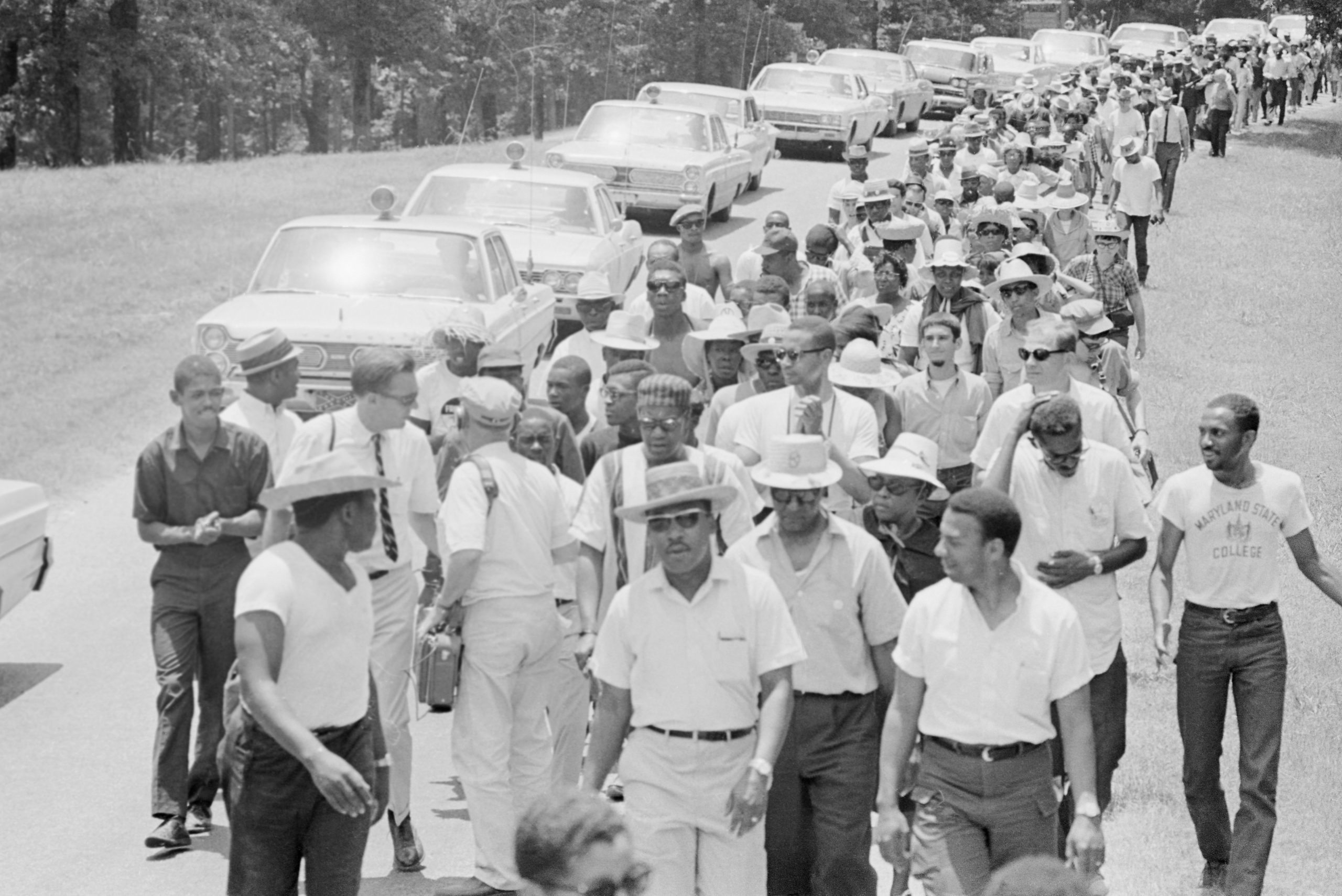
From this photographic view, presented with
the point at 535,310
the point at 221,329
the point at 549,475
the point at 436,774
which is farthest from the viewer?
the point at 535,310

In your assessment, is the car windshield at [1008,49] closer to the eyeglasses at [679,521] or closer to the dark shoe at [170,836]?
the dark shoe at [170,836]

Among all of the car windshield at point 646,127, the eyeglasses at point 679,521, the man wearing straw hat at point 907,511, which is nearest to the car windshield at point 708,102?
the car windshield at point 646,127

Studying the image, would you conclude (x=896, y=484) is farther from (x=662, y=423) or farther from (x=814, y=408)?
(x=662, y=423)

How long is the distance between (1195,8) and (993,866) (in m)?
72.0

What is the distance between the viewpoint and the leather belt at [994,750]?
5.84m

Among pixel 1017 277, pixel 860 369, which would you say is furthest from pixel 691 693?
pixel 1017 277

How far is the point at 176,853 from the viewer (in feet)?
24.6

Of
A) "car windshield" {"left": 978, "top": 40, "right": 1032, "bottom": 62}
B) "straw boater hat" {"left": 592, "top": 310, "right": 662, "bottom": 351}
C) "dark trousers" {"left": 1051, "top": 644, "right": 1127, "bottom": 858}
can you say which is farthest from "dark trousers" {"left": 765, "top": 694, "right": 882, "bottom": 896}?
"car windshield" {"left": 978, "top": 40, "right": 1032, "bottom": 62}

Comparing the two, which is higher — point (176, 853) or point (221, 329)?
point (221, 329)

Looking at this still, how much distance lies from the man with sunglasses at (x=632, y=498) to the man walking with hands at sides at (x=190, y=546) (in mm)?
1482

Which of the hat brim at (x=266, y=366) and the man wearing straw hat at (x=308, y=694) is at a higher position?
the hat brim at (x=266, y=366)

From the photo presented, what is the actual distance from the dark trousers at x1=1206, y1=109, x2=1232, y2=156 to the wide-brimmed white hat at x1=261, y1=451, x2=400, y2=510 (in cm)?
3546

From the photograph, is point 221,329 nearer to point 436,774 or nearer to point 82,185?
point 436,774

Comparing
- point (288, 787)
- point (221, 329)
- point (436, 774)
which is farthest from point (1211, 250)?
point (288, 787)
